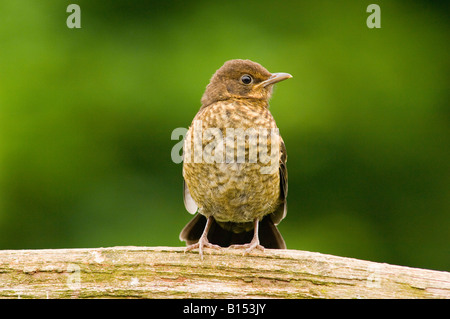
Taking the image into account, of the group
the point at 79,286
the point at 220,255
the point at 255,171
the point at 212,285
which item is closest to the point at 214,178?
the point at 255,171

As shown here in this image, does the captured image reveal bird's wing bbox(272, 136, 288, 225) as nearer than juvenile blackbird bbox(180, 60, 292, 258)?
No

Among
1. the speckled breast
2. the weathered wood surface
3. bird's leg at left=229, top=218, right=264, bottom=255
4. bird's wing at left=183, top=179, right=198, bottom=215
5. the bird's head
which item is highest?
the bird's head

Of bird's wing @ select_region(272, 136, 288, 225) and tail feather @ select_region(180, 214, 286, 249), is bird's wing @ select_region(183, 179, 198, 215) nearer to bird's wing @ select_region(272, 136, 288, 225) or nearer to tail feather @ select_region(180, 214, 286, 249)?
tail feather @ select_region(180, 214, 286, 249)

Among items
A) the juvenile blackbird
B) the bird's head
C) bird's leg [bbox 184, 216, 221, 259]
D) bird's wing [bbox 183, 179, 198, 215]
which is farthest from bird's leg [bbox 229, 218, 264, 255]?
the bird's head

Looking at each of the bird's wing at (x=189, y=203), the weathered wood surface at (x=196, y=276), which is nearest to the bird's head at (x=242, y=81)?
the bird's wing at (x=189, y=203)

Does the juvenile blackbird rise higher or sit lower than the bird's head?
lower

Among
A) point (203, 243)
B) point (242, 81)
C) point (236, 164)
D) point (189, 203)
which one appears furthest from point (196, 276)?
point (242, 81)
